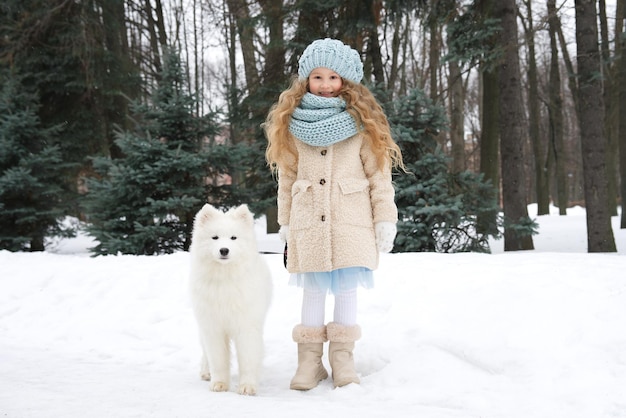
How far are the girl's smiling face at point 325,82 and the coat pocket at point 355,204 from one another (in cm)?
67

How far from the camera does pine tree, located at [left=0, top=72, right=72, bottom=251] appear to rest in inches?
393

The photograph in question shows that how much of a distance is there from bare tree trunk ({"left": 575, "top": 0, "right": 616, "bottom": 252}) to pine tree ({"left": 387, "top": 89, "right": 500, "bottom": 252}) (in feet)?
5.20

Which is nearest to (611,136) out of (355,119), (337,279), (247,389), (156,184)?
(156,184)

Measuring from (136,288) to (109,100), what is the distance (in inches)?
350

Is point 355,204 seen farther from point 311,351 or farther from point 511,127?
point 511,127

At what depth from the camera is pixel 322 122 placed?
3451 mm

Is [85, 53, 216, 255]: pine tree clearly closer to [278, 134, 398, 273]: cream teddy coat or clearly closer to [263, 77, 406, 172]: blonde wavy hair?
[263, 77, 406, 172]: blonde wavy hair

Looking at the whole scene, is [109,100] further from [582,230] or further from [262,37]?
[582,230]

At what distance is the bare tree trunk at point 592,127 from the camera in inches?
320

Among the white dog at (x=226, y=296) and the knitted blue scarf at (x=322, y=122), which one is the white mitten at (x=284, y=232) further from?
the knitted blue scarf at (x=322, y=122)

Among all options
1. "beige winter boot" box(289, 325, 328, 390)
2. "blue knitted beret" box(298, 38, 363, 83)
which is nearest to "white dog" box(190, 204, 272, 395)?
"beige winter boot" box(289, 325, 328, 390)

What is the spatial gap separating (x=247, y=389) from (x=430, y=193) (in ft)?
17.2

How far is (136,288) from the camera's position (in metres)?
5.92

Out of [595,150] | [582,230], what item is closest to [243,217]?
[595,150]
